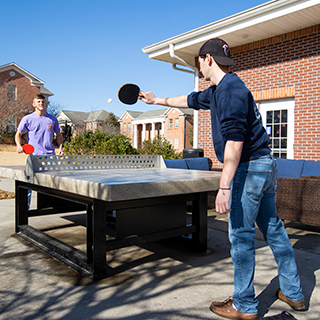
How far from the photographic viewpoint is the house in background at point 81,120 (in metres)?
46.5

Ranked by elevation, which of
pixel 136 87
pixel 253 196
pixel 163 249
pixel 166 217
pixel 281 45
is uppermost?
pixel 281 45

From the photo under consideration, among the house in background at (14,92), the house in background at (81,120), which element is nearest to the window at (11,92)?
the house in background at (14,92)

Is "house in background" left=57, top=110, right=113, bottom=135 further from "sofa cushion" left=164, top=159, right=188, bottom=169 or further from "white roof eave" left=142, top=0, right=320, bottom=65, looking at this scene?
"sofa cushion" left=164, top=159, right=188, bottom=169

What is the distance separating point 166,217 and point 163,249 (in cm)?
52

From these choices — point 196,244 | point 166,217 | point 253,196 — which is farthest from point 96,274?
point 253,196

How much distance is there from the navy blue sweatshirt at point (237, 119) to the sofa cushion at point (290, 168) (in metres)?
5.43

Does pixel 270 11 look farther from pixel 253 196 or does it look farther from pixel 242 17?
pixel 253 196

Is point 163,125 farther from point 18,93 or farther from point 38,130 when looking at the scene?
point 38,130

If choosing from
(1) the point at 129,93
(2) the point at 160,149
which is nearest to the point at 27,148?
(1) the point at 129,93

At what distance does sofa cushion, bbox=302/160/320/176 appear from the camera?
23.1 feet

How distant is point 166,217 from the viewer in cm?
368

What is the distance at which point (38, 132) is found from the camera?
5047 millimetres

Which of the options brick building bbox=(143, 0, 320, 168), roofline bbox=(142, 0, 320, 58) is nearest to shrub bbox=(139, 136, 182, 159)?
roofline bbox=(142, 0, 320, 58)

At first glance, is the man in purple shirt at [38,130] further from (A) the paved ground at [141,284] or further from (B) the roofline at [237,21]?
(B) the roofline at [237,21]
